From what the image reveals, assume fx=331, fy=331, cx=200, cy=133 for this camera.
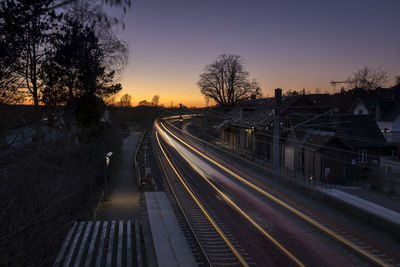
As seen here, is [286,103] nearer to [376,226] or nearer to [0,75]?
[376,226]

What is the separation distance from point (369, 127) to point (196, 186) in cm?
1542

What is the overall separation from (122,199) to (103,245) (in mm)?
9321

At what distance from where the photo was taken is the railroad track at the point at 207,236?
9016 mm

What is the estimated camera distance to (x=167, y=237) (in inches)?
439

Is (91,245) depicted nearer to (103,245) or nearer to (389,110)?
(103,245)

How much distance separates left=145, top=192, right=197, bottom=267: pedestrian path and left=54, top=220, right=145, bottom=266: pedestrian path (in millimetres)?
600

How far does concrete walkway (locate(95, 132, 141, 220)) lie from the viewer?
15172 millimetres

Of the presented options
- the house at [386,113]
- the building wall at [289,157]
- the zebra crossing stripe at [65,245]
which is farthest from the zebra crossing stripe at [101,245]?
the house at [386,113]

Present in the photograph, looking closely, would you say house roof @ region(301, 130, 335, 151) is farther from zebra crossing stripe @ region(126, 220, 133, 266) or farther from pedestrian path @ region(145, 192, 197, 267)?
zebra crossing stripe @ region(126, 220, 133, 266)

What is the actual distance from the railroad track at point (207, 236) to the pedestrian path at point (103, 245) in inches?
66.2

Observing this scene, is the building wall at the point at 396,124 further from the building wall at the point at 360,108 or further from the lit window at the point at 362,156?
the lit window at the point at 362,156

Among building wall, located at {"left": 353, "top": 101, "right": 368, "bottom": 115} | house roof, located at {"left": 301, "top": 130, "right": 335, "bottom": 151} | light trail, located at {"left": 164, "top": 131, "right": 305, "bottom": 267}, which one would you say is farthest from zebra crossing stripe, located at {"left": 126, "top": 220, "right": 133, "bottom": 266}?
building wall, located at {"left": 353, "top": 101, "right": 368, "bottom": 115}

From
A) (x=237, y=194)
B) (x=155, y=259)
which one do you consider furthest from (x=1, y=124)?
(x=237, y=194)

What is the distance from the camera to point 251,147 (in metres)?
33.4
